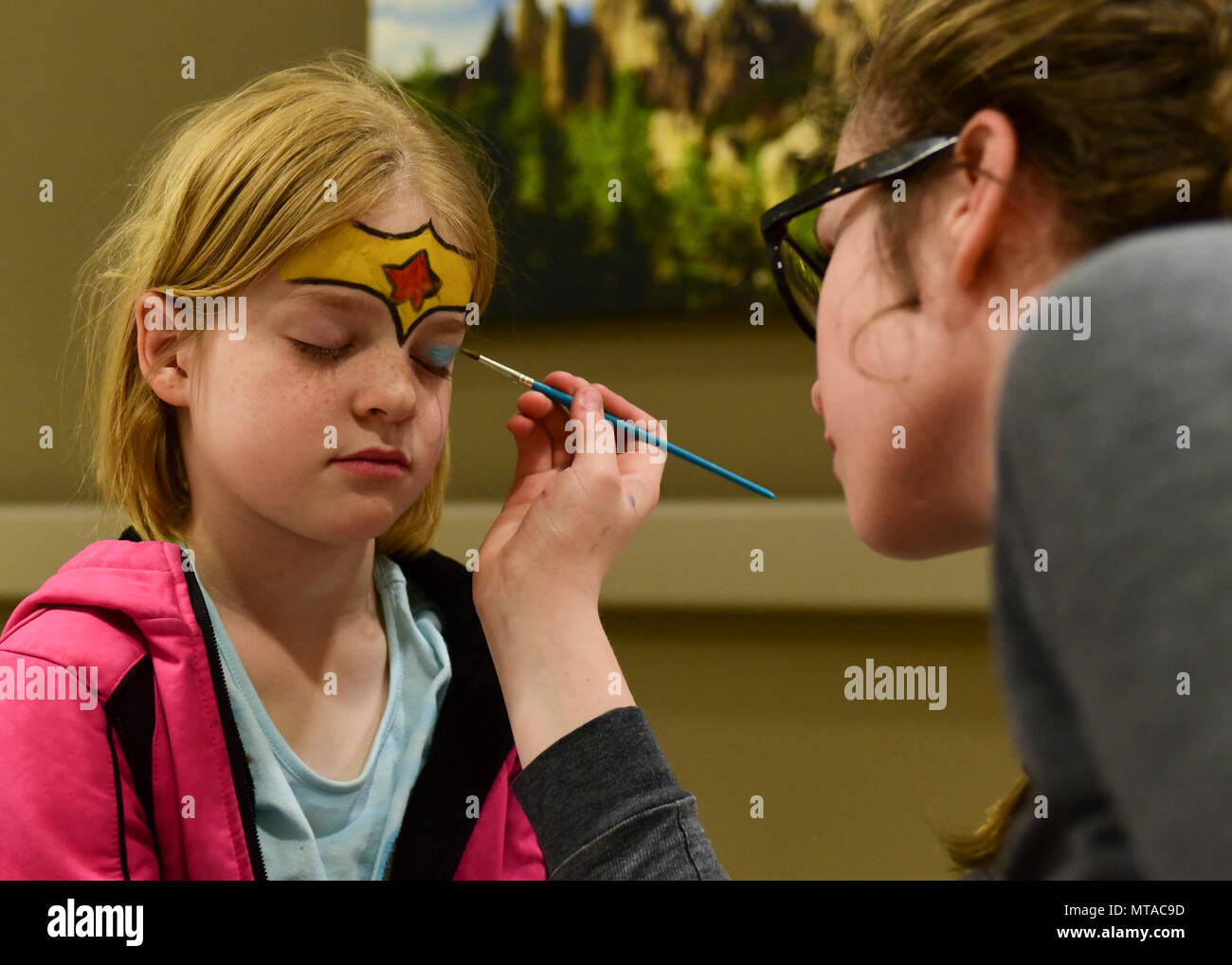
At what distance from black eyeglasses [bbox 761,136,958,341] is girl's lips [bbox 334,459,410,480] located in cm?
29

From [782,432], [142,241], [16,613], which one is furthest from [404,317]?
[782,432]

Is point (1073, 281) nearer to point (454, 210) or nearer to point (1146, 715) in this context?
point (1146, 715)

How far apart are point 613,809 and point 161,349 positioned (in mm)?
470

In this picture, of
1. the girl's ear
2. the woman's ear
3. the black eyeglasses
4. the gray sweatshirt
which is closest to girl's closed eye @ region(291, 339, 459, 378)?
the girl's ear

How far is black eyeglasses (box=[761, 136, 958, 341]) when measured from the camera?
512mm

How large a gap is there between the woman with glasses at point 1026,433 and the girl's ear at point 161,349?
0.24 metres

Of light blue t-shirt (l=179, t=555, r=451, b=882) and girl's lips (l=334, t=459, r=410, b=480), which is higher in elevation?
girl's lips (l=334, t=459, r=410, b=480)

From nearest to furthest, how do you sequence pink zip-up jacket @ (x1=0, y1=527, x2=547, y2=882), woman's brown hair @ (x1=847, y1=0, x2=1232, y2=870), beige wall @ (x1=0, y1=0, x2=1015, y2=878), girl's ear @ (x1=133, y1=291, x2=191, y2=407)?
woman's brown hair @ (x1=847, y1=0, x2=1232, y2=870) → pink zip-up jacket @ (x1=0, y1=527, x2=547, y2=882) → girl's ear @ (x1=133, y1=291, x2=191, y2=407) → beige wall @ (x1=0, y1=0, x2=1015, y2=878)

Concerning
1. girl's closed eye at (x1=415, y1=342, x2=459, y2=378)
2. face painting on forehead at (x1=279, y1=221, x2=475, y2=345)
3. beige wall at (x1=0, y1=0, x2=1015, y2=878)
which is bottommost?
beige wall at (x1=0, y1=0, x2=1015, y2=878)

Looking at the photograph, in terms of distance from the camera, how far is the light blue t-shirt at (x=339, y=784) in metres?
0.70

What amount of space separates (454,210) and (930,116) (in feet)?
1.33

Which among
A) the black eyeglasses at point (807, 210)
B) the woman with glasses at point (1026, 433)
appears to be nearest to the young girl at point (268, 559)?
the woman with glasses at point (1026, 433)

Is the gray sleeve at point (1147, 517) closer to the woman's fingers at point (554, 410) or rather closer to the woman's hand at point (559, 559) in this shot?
the woman's hand at point (559, 559)

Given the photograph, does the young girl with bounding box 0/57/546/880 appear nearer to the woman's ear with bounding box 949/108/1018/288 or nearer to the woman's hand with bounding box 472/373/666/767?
the woman's hand with bounding box 472/373/666/767
